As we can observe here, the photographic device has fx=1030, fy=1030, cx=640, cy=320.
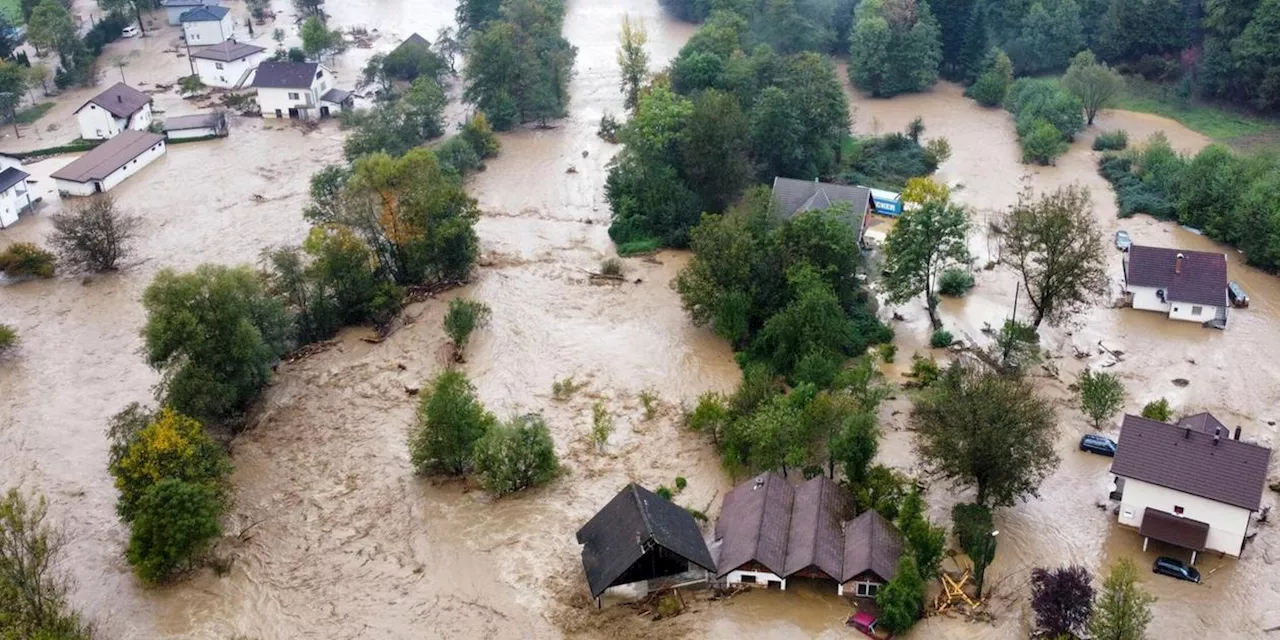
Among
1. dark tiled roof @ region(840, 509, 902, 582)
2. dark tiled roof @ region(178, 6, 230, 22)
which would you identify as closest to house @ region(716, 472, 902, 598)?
dark tiled roof @ region(840, 509, 902, 582)

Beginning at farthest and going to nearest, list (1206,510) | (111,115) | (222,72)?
(222,72) < (111,115) < (1206,510)

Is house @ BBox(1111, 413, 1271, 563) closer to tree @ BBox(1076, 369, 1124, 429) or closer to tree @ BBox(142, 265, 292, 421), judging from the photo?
tree @ BBox(1076, 369, 1124, 429)

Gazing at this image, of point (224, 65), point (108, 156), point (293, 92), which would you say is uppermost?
point (224, 65)

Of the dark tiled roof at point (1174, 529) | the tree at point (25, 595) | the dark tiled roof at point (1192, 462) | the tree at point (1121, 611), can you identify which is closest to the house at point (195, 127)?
the tree at point (25, 595)

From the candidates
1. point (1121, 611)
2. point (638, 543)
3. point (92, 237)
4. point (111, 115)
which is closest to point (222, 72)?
point (111, 115)

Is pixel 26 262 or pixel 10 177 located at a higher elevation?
pixel 10 177

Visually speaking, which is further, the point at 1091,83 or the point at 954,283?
the point at 1091,83

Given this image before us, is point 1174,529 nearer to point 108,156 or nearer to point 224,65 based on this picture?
point 108,156

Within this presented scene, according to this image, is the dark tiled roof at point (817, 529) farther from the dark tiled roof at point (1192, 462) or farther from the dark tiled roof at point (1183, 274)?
the dark tiled roof at point (1183, 274)
